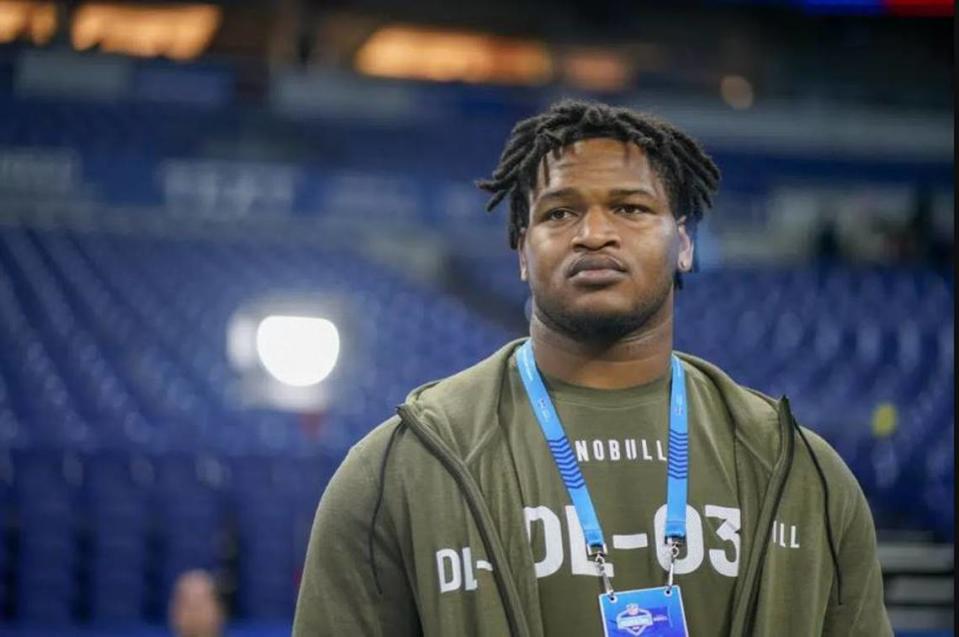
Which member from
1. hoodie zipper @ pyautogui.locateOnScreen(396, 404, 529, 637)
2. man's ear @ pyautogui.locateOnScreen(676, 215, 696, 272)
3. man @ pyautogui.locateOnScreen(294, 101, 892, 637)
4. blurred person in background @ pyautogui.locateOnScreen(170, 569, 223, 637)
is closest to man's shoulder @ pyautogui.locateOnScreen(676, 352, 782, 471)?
man @ pyautogui.locateOnScreen(294, 101, 892, 637)

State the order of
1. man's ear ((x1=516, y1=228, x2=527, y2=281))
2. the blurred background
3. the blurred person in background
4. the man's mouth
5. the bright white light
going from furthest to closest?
the bright white light, the blurred background, the blurred person in background, man's ear ((x1=516, y1=228, x2=527, y2=281)), the man's mouth

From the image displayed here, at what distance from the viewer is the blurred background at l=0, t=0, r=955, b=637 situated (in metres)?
7.48

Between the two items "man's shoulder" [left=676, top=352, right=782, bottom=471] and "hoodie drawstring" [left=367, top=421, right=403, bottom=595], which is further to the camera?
"man's shoulder" [left=676, top=352, right=782, bottom=471]

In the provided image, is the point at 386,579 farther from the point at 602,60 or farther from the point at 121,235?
the point at 602,60

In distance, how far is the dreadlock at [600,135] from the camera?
1805 millimetres

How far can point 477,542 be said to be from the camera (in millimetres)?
1651

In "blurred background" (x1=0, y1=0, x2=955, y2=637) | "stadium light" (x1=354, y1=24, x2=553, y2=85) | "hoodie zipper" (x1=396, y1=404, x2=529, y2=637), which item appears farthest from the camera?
"stadium light" (x1=354, y1=24, x2=553, y2=85)

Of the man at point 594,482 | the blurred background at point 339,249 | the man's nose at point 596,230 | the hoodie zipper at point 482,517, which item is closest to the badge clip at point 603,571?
the man at point 594,482

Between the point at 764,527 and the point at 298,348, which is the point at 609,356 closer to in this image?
the point at 764,527

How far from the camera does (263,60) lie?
17000 mm

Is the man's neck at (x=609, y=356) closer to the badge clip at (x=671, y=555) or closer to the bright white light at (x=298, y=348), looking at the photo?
the badge clip at (x=671, y=555)

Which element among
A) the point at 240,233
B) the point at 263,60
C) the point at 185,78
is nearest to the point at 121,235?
the point at 240,233

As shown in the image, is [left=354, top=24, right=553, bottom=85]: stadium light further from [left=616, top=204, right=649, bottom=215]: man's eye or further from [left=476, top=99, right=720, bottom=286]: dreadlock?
[left=616, top=204, right=649, bottom=215]: man's eye

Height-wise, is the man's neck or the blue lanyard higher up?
the man's neck
